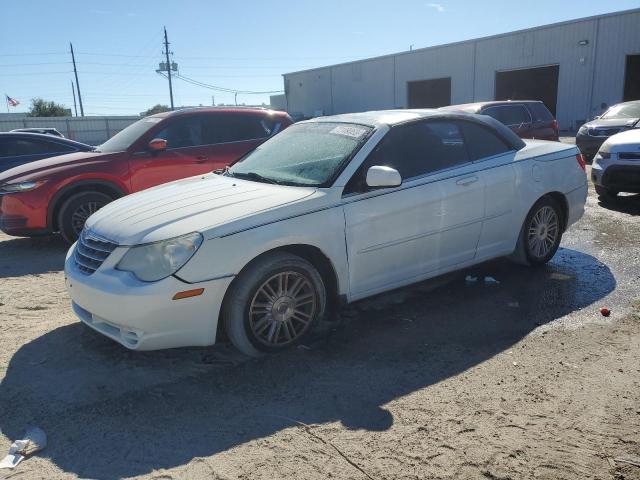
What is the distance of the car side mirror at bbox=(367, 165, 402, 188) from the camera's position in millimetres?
3928

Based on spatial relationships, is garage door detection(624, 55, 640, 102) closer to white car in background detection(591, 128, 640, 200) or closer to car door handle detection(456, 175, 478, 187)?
white car in background detection(591, 128, 640, 200)

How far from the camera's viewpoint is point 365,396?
3.24m

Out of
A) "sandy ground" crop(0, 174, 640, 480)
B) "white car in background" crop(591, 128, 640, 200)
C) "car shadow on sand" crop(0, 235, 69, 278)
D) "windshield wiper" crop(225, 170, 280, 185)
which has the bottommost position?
"sandy ground" crop(0, 174, 640, 480)

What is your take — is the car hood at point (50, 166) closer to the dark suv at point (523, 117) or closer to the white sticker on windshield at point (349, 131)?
the white sticker on windshield at point (349, 131)

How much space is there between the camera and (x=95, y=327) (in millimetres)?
3693

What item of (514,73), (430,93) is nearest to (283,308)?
(514,73)

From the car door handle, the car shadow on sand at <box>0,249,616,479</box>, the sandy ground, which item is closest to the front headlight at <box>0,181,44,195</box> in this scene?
the sandy ground

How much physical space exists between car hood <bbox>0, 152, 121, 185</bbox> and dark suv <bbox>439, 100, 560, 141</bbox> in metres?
7.82

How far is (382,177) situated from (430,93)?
110ft

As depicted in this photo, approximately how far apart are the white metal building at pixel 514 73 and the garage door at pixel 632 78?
3 cm

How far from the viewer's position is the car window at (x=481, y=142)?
4.87m

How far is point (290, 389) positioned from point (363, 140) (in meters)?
2.01

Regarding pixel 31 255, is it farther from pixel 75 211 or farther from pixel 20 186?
pixel 20 186

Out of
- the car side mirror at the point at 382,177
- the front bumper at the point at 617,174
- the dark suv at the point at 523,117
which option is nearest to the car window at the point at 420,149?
the car side mirror at the point at 382,177
